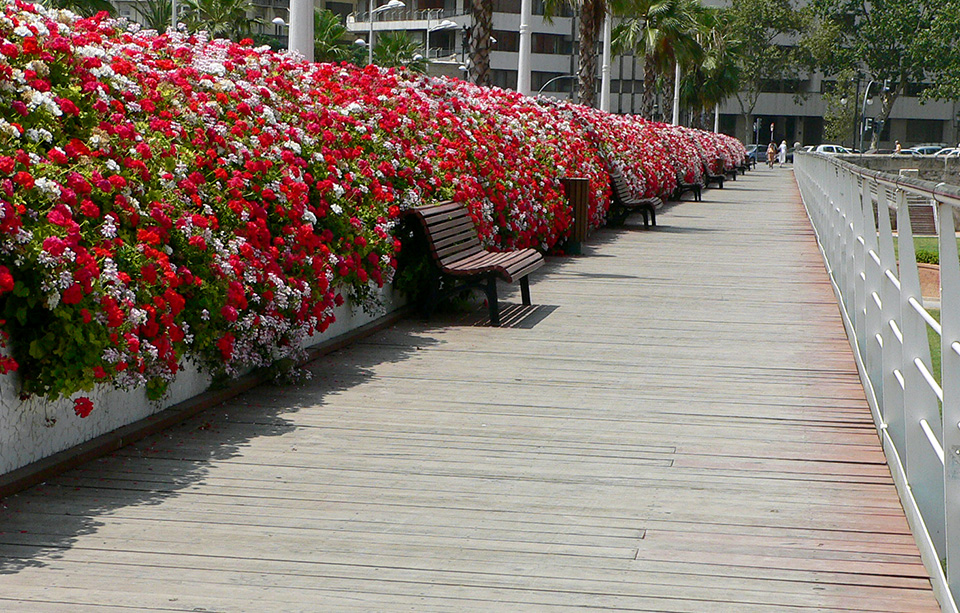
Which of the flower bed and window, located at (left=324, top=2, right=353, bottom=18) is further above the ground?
window, located at (left=324, top=2, right=353, bottom=18)

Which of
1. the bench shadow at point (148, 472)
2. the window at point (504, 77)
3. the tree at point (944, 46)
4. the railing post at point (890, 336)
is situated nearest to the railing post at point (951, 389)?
the railing post at point (890, 336)

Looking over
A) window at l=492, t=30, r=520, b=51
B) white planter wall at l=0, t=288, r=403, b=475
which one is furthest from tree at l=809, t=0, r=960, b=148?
white planter wall at l=0, t=288, r=403, b=475

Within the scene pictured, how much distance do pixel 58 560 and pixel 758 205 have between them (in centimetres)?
2614

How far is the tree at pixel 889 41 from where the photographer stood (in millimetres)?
88875

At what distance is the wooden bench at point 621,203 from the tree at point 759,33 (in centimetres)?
6847

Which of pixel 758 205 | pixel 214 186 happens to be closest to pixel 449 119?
pixel 214 186

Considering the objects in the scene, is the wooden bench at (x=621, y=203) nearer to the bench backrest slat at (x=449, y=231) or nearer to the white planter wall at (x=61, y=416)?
the bench backrest slat at (x=449, y=231)

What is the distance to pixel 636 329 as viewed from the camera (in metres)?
9.19

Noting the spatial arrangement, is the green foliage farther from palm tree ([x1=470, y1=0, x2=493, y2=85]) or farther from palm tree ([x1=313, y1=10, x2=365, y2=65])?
palm tree ([x1=470, y1=0, x2=493, y2=85])

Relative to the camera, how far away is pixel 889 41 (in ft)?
299

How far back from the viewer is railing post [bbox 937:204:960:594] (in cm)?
334

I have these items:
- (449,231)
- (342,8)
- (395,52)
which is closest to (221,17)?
(395,52)

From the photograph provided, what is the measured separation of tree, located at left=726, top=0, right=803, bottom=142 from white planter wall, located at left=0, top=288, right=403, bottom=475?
82976 millimetres

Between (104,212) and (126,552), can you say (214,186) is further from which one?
(126,552)
